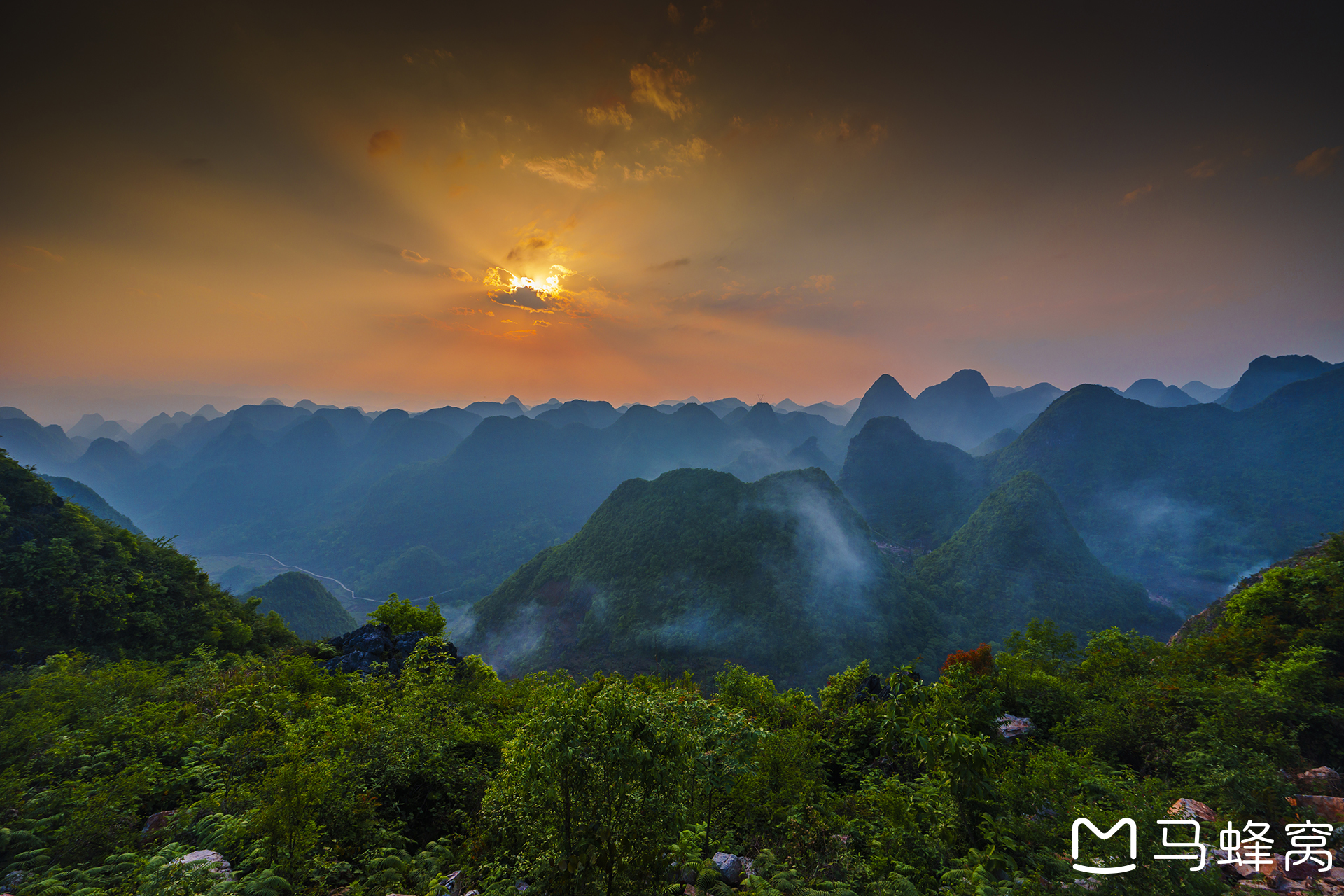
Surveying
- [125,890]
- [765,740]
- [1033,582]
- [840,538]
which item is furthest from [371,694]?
[1033,582]

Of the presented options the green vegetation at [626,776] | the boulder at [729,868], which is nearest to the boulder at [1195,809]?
the green vegetation at [626,776]

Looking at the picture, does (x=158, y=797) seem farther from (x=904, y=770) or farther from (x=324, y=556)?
(x=324, y=556)

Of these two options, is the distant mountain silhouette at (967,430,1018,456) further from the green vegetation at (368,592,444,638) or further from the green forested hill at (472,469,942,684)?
the green vegetation at (368,592,444,638)

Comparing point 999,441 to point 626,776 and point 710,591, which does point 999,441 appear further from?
point 626,776

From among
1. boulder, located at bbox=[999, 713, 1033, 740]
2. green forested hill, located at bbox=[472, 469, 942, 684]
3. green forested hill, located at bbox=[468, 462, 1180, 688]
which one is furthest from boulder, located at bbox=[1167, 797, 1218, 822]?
green forested hill, located at bbox=[472, 469, 942, 684]

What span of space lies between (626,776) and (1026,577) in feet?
343

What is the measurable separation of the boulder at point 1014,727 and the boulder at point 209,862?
67.6ft

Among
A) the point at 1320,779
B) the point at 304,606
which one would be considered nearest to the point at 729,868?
the point at 1320,779

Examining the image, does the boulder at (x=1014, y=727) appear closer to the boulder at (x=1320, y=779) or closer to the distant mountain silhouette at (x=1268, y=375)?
the boulder at (x=1320, y=779)

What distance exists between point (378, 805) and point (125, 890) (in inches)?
159

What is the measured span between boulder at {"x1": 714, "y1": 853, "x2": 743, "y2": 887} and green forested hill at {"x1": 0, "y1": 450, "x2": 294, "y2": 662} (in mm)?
30451

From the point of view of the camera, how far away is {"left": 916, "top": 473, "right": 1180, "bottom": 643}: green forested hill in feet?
244

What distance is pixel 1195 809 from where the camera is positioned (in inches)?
377

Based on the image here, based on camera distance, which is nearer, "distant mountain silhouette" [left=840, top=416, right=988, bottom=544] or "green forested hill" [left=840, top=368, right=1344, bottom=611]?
"green forested hill" [left=840, top=368, right=1344, bottom=611]
